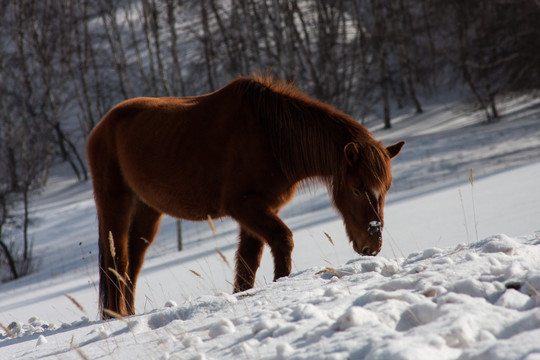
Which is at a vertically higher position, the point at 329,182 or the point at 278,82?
the point at 278,82

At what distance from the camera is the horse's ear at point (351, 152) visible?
132 inches

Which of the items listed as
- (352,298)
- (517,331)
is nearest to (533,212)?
(352,298)

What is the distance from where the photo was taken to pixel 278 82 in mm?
4035

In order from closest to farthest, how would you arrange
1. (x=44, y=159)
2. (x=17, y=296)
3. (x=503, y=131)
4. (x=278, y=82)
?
(x=278, y=82), (x=17, y=296), (x=503, y=131), (x=44, y=159)

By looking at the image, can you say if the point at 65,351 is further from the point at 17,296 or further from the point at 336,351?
the point at 17,296

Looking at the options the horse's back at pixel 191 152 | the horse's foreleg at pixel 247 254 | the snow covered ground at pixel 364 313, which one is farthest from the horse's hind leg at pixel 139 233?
the horse's foreleg at pixel 247 254

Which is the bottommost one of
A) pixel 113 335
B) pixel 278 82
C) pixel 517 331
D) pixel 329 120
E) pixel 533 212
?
pixel 533 212

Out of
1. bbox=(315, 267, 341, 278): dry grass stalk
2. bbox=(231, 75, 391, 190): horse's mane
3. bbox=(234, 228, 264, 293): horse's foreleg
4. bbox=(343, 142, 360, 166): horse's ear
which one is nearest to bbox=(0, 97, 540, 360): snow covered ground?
bbox=(315, 267, 341, 278): dry grass stalk

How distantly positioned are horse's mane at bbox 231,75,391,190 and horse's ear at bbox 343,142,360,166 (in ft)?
0.27

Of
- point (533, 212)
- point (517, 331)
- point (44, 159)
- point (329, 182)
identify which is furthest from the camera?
point (44, 159)

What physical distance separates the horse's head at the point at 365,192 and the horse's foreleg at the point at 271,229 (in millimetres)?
432

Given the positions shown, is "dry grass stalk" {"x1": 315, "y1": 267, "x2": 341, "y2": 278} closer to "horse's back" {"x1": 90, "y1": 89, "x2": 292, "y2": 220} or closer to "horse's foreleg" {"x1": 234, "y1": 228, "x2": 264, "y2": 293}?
"horse's back" {"x1": 90, "y1": 89, "x2": 292, "y2": 220}

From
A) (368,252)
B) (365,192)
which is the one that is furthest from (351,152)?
(368,252)

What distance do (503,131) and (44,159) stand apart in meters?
17.8
